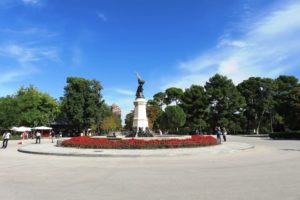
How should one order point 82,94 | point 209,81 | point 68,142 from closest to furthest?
point 68,142 < point 82,94 < point 209,81

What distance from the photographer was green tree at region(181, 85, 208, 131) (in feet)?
269

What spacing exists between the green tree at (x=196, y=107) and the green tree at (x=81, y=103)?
69.8ft

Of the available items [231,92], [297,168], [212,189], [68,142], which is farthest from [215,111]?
[212,189]

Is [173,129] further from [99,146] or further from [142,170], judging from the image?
[142,170]

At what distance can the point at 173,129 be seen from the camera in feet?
287

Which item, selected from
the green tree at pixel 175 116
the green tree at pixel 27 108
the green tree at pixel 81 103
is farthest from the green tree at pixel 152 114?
the green tree at pixel 27 108

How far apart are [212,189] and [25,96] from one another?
7805 cm

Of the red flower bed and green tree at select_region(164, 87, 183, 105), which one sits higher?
green tree at select_region(164, 87, 183, 105)

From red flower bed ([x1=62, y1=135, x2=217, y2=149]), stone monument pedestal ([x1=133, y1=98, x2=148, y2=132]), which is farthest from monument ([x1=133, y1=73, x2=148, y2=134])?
red flower bed ([x1=62, y1=135, x2=217, y2=149])

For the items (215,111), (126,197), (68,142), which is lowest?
(126,197)

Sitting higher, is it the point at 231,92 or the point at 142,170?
the point at 231,92

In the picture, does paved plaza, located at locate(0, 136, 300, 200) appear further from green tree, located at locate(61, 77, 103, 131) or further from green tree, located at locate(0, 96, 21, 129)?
green tree, located at locate(61, 77, 103, 131)

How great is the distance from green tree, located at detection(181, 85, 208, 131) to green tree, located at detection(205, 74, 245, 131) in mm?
1626

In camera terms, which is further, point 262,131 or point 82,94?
point 262,131
